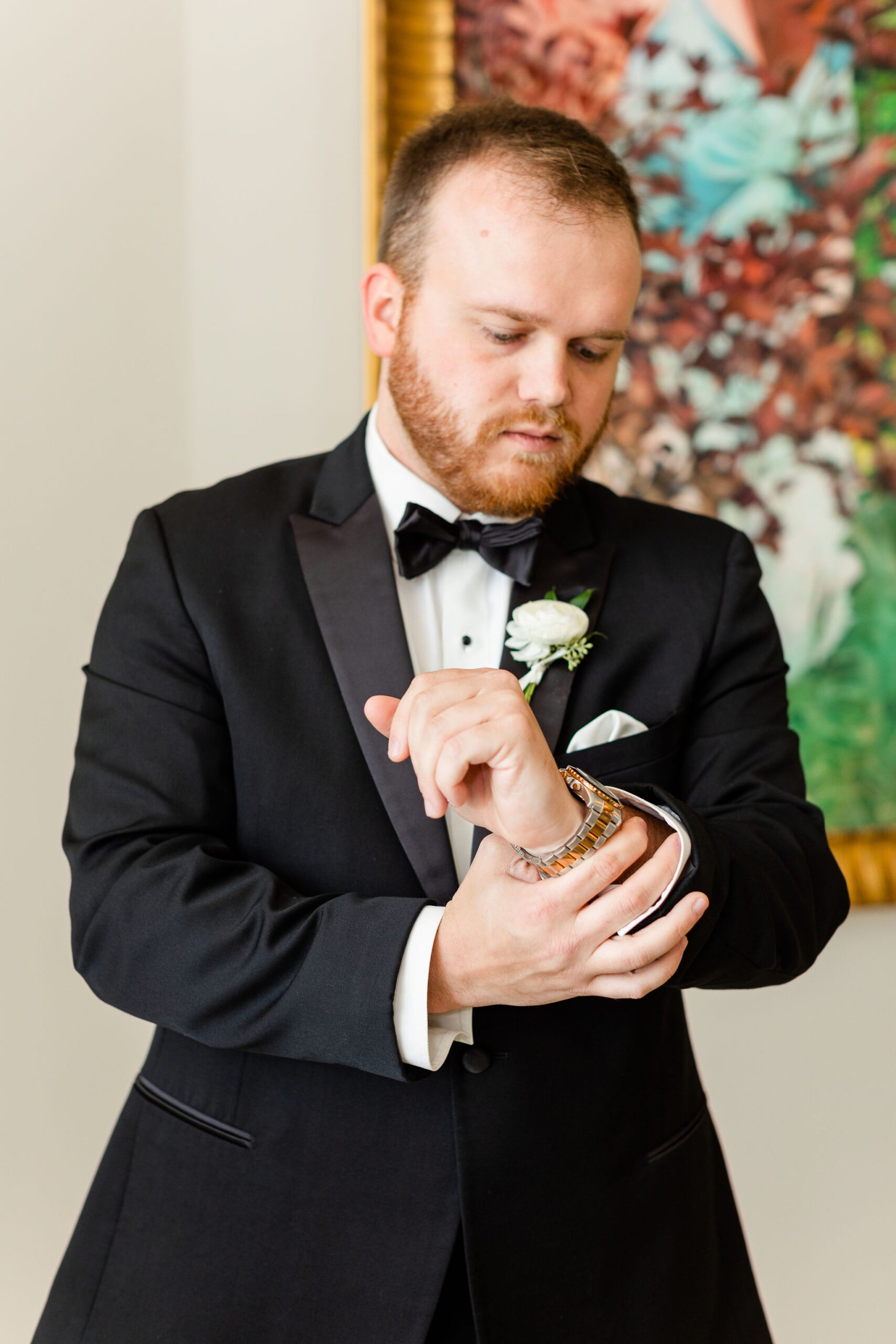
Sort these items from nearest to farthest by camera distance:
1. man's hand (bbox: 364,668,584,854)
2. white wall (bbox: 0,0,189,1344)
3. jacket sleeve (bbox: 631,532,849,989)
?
man's hand (bbox: 364,668,584,854), jacket sleeve (bbox: 631,532,849,989), white wall (bbox: 0,0,189,1344)

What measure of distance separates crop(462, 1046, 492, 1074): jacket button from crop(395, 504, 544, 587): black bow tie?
531mm

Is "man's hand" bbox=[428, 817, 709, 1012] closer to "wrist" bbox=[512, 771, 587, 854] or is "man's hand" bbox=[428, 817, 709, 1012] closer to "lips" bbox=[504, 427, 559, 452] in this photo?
"wrist" bbox=[512, 771, 587, 854]

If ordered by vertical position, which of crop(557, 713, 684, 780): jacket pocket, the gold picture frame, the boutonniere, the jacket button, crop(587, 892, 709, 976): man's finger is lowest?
the jacket button

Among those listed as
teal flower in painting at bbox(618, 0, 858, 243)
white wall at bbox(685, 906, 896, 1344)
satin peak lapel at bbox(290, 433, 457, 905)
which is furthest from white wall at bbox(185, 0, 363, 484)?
white wall at bbox(685, 906, 896, 1344)

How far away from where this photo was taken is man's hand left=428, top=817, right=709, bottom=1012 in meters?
1.03

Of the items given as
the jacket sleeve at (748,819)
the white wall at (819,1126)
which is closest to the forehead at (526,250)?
the jacket sleeve at (748,819)

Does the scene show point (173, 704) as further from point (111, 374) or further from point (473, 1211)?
point (111, 374)

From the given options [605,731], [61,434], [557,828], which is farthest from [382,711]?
[61,434]

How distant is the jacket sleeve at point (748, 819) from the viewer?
1179mm

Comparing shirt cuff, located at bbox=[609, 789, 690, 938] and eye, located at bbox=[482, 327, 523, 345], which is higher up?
eye, located at bbox=[482, 327, 523, 345]

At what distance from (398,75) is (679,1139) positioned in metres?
1.64

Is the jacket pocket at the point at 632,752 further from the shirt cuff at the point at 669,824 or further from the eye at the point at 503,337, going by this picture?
the eye at the point at 503,337

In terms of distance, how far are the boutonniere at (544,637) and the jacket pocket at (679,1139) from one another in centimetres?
52

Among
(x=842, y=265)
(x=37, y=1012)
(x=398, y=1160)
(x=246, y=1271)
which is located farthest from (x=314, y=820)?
(x=842, y=265)
